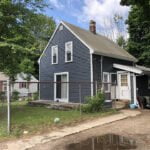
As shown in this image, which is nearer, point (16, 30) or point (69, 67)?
point (16, 30)

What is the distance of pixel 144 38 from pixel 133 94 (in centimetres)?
1025

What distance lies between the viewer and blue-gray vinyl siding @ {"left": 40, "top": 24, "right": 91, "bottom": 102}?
17.0 metres

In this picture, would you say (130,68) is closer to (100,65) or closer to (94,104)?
(100,65)

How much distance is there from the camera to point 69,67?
18312 millimetres

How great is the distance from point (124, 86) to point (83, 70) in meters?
3.36

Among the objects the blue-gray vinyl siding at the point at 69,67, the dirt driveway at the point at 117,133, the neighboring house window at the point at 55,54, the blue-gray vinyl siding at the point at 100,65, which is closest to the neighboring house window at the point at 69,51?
the blue-gray vinyl siding at the point at 69,67

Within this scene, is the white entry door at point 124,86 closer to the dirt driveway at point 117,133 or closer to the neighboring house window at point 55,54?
the neighboring house window at point 55,54

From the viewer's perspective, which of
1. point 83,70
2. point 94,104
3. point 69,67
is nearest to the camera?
point 94,104

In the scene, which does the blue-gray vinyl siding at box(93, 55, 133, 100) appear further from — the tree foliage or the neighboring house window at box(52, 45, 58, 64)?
the tree foliage

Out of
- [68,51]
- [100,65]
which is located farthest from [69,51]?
[100,65]

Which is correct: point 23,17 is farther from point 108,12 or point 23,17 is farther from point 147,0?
point 108,12

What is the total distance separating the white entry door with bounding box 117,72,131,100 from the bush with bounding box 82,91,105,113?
443 centimetres

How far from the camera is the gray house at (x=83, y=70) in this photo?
16.8 metres

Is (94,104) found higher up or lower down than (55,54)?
lower down
